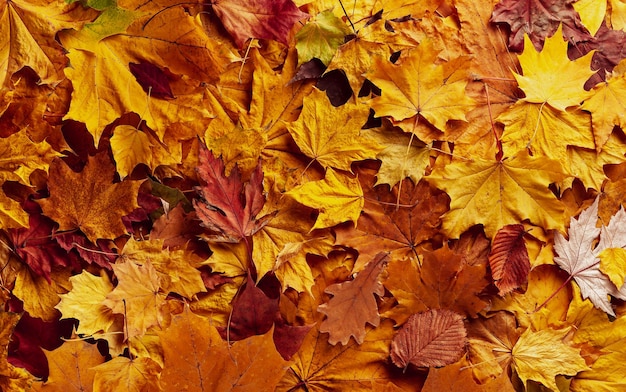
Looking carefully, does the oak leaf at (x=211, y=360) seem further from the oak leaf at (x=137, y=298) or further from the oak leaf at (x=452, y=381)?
Result: the oak leaf at (x=452, y=381)

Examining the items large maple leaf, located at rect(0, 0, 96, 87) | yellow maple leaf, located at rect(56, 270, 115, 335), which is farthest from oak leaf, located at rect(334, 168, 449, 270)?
large maple leaf, located at rect(0, 0, 96, 87)

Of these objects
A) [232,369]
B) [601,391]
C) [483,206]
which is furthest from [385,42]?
[601,391]

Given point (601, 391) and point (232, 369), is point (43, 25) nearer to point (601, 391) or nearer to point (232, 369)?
point (232, 369)

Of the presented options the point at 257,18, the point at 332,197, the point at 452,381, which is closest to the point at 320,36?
the point at 257,18

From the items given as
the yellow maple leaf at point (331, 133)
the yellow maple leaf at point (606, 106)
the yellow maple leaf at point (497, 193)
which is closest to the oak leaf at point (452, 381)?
the yellow maple leaf at point (497, 193)

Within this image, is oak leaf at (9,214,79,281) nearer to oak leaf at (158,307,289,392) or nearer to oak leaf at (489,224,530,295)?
oak leaf at (158,307,289,392)

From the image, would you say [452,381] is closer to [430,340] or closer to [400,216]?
[430,340]
